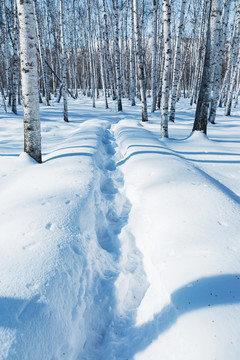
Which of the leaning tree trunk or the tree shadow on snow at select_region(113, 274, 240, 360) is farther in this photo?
the leaning tree trunk

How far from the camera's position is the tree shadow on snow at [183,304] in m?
1.64

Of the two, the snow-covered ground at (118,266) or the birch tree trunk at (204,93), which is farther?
the birch tree trunk at (204,93)

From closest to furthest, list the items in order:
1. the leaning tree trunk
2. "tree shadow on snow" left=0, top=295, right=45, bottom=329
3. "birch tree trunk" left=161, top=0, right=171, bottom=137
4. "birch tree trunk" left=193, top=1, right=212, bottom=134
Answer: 1. "tree shadow on snow" left=0, top=295, right=45, bottom=329
2. the leaning tree trunk
3. "birch tree trunk" left=161, top=0, right=171, bottom=137
4. "birch tree trunk" left=193, top=1, right=212, bottom=134

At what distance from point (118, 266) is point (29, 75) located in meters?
3.77

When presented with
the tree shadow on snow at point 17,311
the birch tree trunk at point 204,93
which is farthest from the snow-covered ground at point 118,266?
the birch tree trunk at point 204,93

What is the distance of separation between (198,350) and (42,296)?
3.76 ft

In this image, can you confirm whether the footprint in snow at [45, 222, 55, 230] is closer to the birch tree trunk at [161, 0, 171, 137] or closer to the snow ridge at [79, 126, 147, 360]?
the snow ridge at [79, 126, 147, 360]

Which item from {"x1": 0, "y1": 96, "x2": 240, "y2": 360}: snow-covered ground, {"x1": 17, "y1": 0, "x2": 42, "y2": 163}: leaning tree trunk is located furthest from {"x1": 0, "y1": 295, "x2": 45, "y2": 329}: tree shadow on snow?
{"x1": 17, "y1": 0, "x2": 42, "y2": 163}: leaning tree trunk

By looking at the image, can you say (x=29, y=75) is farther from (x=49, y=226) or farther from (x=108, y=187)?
(x=49, y=226)

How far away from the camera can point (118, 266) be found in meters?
2.45

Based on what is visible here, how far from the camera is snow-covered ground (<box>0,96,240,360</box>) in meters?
1.48

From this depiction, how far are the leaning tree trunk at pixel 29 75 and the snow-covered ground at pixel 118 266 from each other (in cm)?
67

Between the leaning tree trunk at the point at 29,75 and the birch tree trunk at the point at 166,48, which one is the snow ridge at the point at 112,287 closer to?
the leaning tree trunk at the point at 29,75

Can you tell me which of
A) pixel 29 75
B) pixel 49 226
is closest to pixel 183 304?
pixel 49 226
